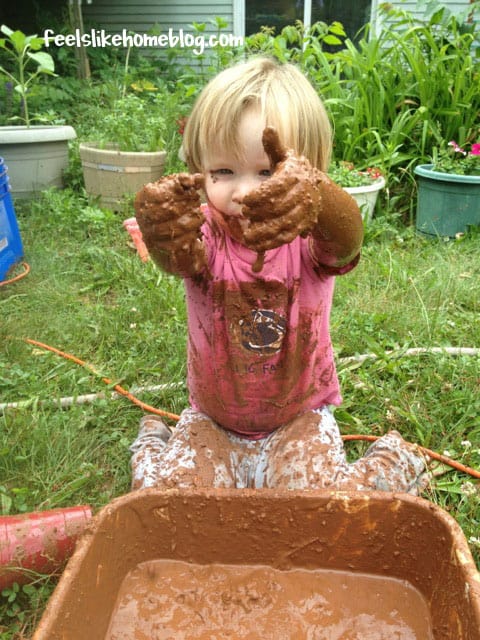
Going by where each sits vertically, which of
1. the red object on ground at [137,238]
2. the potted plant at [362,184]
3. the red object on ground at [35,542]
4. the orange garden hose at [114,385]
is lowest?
the orange garden hose at [114,385]

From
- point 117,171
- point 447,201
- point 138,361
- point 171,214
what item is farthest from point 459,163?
point 171,214

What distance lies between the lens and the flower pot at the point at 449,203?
3547 mm

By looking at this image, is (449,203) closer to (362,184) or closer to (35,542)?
(362,184)

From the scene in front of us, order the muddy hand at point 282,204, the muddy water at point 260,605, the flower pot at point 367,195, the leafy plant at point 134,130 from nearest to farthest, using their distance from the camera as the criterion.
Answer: the muddy hand at point 282,204 < the muddy water at point 260,605 < the flower pot at point 367,195 < the leafy plant at point 134,130

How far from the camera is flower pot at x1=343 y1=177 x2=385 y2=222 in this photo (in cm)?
350

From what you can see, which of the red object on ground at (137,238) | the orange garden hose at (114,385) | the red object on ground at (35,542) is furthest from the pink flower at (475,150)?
the red object on ground at (35,542)

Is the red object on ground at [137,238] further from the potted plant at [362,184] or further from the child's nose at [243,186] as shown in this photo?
the child's nose at [243,186]

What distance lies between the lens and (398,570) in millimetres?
1226

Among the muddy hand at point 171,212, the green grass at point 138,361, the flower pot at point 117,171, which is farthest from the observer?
the flower pot at point 117,171

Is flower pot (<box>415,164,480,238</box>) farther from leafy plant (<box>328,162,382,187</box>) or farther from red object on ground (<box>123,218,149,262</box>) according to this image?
red object on ground (<box>123,218,149,262</box>)

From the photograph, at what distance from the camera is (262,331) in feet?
5.00

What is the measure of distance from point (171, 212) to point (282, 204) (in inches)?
9.2

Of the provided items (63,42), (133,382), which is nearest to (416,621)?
(133,382)

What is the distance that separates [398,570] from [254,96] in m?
1.07
